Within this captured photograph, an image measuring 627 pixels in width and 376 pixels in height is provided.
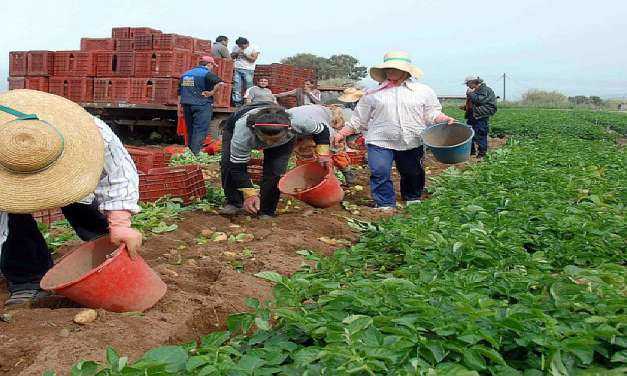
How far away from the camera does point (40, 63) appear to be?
13.1m

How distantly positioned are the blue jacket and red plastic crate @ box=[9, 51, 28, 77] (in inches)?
202

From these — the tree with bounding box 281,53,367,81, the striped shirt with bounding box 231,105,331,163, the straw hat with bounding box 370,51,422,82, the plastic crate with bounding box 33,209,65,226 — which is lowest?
the plastic crate with bounding box 33,209,65,226

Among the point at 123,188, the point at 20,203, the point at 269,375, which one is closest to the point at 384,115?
the point at 123,188

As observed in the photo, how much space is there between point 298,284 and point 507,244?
4.09 feet

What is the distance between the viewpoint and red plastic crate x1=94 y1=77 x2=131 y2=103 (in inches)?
466

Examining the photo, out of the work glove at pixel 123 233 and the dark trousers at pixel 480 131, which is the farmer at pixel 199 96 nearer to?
the dark trousers at pixel 480 131

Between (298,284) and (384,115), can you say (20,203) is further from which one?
(384,115)

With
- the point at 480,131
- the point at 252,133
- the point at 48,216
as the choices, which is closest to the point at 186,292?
the point at 252,133

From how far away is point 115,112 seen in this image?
12328 mm

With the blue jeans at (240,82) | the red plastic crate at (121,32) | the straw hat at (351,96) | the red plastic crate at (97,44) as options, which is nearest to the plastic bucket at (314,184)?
the straw hat at (351,96)

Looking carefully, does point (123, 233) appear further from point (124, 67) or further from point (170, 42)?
point (124, 67)

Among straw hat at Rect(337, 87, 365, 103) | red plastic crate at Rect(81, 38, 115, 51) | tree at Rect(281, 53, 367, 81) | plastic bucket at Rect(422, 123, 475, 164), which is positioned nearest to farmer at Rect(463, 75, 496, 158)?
straw hat at Rect(337, 87, 365, 103)

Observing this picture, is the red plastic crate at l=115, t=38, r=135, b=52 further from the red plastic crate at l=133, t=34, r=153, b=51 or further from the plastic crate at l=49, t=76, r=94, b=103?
the plastic crate at l=49, t=76, r=94, b=103

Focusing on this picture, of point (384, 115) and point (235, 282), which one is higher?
point (384, 115)
